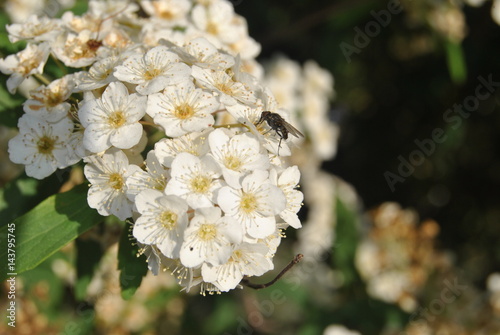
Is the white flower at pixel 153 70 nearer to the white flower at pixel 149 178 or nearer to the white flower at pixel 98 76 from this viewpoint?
the white flower at pixel 98 76

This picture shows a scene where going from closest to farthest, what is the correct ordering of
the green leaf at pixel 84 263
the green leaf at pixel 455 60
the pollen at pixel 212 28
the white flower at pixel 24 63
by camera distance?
the white flower at pixel 24 63, the green leaf at pixel 84 263, the pollen at pixel 212 28, the green leaf at pixel 455 60

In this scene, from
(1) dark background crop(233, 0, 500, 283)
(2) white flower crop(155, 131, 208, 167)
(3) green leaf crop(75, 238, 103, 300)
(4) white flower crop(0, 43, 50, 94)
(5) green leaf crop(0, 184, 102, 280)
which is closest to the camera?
(2) white flower crop(155, 131, 208, 167)

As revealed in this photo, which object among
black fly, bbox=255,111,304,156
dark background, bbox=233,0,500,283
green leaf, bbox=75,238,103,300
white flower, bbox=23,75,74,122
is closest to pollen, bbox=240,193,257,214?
black fly, bbox=255,111,304,156

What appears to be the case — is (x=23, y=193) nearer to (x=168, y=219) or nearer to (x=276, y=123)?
(x=168, y=219)

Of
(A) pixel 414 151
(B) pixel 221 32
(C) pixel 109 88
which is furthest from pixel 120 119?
(A) pixel 414 151

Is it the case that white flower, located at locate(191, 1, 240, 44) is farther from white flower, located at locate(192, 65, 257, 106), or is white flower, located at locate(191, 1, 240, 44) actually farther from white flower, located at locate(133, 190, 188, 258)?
white flower, located at locate(133, 190, 188, 258)

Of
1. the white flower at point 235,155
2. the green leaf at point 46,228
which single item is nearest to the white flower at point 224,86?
the white flower at point 235,155
